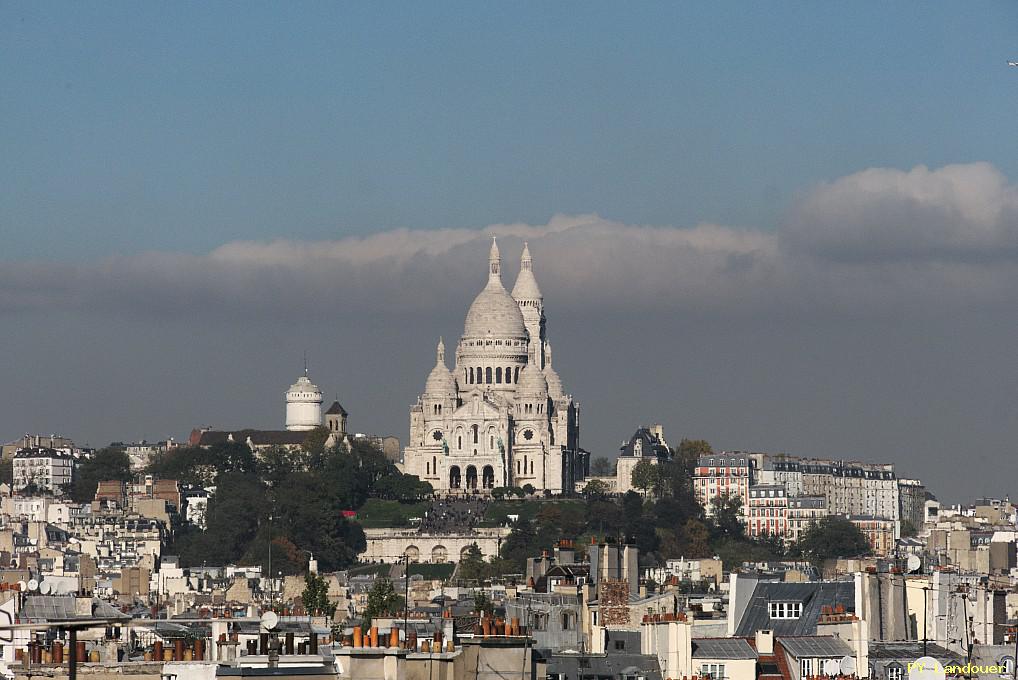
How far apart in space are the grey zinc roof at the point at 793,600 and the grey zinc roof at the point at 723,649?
230 inches

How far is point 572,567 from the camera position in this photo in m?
77.1

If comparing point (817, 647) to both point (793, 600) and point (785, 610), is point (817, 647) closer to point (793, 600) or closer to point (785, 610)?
point (785, 610)

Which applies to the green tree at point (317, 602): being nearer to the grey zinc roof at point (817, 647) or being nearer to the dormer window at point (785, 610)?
the dormer window at point (785, 610)

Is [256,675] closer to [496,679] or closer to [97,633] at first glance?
[496,679]

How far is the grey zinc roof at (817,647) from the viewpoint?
162 ft

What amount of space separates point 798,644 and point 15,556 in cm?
15050

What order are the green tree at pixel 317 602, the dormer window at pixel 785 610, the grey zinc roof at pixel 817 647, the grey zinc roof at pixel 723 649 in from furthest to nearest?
the green tree at pixel 317 602, the dormer window at pixel 785 610, the grey zinc roof at pixel 817 647, the grey zinc roof at pixel 723 649

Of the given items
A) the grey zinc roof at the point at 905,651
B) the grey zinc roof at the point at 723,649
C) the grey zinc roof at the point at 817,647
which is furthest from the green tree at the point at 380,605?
the grey zinc roof at the point at 817,647

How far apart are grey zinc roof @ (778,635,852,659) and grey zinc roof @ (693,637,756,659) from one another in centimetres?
66

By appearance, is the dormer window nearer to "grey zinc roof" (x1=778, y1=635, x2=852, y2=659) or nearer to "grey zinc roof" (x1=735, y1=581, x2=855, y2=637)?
"grey zinc roof" (x1=735, y1=581, x2=855, y2=637)

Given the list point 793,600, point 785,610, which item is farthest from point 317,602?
point 785,610

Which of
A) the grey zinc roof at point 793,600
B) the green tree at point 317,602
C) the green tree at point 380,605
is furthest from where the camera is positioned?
the green tree at point 317,602

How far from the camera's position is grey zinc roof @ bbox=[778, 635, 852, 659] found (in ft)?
162

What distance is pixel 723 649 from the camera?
49.3 metres
